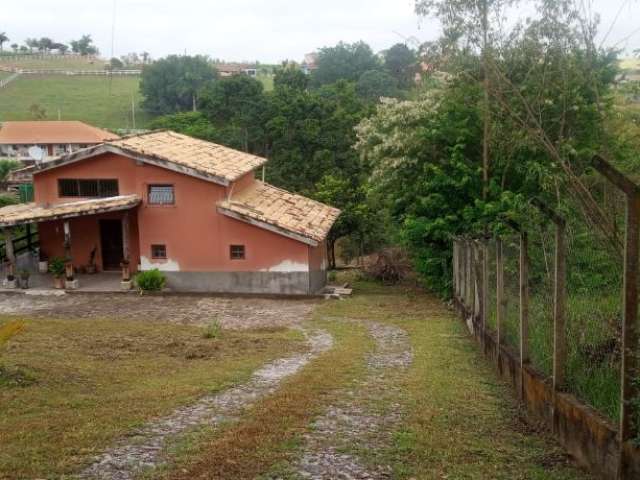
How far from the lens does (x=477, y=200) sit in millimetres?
19266

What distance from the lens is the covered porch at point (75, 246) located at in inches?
863

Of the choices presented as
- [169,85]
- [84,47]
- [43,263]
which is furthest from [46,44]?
[43,263]

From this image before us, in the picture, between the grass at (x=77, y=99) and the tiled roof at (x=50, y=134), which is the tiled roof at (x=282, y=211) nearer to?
the tiled roof at (x=50, y=134)

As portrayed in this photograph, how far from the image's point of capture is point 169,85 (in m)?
76.1

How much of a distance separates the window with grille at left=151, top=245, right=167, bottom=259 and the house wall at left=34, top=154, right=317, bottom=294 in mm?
134

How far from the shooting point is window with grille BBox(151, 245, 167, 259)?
2266 cm

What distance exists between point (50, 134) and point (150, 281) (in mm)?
50110

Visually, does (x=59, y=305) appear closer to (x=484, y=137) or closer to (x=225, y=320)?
(x=225, y=320)

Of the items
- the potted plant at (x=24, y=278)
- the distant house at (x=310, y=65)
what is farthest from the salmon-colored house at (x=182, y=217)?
the distant house at (x=310, y=65)

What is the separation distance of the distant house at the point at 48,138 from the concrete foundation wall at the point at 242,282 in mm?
45599

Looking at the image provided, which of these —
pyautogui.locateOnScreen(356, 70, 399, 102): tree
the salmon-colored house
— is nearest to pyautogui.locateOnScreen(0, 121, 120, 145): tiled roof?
pyautogui.locateOnScreen(356, 70, 399, 102): tree

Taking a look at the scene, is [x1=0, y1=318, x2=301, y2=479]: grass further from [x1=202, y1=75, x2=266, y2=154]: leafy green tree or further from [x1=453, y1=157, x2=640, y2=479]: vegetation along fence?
[x1=202, y1=75, x2=266, y2=154]: leafy green tree

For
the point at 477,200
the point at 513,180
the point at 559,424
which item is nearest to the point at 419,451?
the point at 559,424

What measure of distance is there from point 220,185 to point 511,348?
1440 cm
